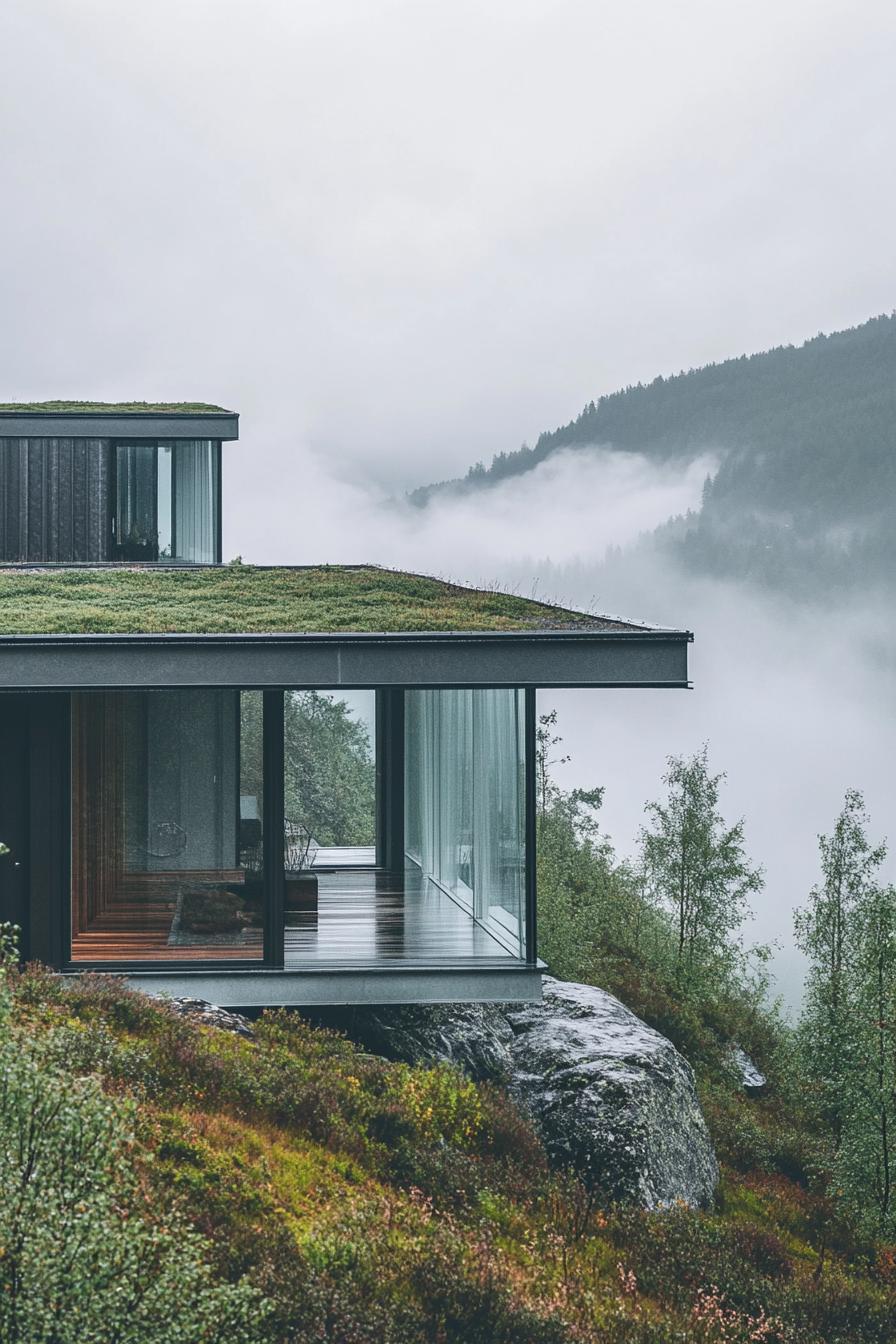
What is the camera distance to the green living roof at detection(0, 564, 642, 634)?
33.7ft

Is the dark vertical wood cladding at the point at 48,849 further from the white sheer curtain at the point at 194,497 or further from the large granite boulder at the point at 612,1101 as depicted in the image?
the white sheer curtain at the point at 194,497

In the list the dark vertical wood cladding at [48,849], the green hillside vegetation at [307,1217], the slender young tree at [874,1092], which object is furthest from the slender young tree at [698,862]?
the dark vertical wood cladding at [48,849]

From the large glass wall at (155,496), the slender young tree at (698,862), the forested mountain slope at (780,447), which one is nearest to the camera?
the large glass wall at (155,496)

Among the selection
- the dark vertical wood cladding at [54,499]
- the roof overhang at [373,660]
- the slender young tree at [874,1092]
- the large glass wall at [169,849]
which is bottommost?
the slender young tree at [874,1092]

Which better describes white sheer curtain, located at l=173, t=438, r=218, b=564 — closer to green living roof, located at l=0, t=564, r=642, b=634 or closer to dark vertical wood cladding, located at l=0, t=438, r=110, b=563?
dark vertical wood cladding, located at l=0, t=438, r=110, b=563

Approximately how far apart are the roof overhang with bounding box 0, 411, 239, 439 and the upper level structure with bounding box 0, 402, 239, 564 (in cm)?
1

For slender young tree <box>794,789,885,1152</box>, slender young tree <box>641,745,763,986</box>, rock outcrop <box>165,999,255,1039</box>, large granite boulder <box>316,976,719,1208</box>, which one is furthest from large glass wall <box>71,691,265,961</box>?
slender young tree <box>641,745,763,986</box>

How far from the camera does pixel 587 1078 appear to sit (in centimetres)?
1064

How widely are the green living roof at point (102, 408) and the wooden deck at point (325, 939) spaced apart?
9.10m

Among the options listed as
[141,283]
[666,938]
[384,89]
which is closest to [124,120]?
[141,283]

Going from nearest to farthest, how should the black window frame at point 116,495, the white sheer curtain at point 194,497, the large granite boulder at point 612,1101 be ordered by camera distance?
the large granite boulder at point 612,1101 → the black window frame at point 116,495 → the white sheer curtain at point 194,497

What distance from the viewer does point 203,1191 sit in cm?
687

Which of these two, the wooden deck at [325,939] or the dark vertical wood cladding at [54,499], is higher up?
the dark vertical wood cladding at [54,499]

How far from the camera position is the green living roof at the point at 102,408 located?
1844 centimetres
